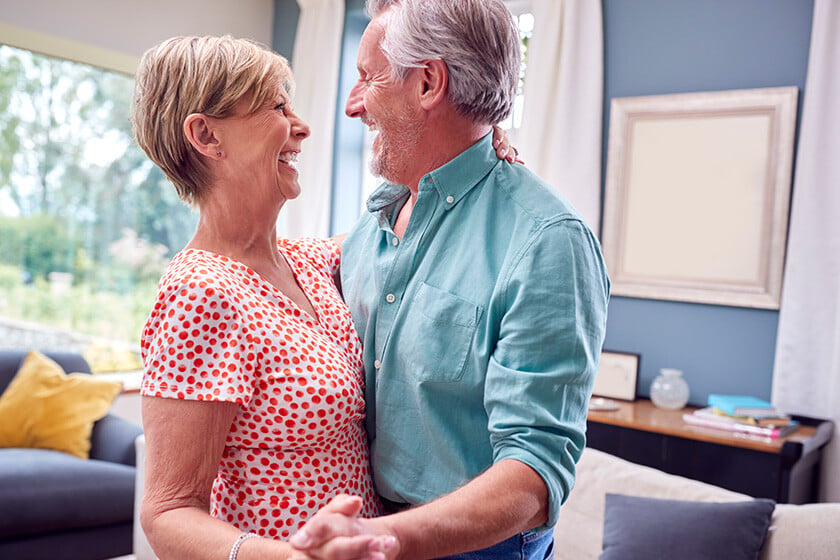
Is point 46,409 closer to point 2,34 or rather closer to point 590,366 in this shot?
point 2,34

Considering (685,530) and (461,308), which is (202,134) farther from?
(685,530)

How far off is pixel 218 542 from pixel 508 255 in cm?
56

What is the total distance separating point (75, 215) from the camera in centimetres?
485

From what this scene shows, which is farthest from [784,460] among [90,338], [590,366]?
[90,338]

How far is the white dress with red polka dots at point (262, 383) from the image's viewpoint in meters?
1.10

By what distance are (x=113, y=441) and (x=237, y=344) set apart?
3.16 meters

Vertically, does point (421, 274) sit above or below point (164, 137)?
below

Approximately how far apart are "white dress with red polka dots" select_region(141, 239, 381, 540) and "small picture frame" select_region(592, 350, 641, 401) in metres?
2.61

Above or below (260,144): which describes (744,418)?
below

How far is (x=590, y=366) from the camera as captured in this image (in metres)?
1.12

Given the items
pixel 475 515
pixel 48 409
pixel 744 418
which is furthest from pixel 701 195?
pixel 48 409

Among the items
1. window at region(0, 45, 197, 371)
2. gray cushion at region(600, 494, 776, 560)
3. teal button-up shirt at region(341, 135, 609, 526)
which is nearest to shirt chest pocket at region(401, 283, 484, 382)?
teal button-up shirt at region(341, 135, 609, 526)

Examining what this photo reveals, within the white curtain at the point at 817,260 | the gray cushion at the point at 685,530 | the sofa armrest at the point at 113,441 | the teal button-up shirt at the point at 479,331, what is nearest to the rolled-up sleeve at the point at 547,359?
the teal button-up shirt at the point at 479,331

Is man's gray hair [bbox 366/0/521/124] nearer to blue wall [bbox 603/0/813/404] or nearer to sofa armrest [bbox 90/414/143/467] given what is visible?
blue wall [bbox 603/0/813/404]
